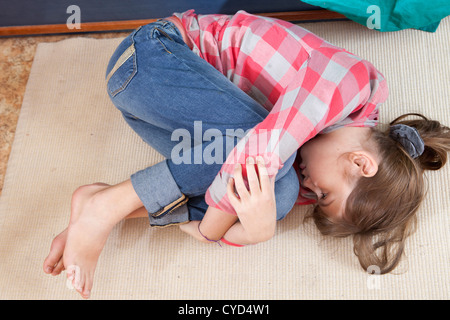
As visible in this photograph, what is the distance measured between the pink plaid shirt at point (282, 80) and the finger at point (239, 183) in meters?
0.01

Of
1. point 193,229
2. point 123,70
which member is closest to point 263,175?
point 193,229

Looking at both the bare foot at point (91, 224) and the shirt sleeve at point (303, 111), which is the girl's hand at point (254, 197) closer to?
the shirt sleeve at point (303, 111)

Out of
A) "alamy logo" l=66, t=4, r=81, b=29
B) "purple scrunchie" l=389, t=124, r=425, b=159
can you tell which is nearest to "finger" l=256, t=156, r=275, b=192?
"purple scrunchie" l=389, t=124, r=425, b=159

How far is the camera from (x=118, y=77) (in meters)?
0.82

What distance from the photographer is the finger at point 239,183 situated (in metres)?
0.72

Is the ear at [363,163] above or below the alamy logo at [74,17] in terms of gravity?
above

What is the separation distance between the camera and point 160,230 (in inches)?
37.3

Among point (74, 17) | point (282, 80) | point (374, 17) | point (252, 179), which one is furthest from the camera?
point (74, 17)

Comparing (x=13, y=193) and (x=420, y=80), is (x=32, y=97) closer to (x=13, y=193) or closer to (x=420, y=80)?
(x=13, y=193)

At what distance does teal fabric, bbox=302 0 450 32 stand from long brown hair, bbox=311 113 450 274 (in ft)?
0.72

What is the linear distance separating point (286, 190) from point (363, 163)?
155mm

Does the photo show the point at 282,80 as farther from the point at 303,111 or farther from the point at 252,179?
the point at 252,179

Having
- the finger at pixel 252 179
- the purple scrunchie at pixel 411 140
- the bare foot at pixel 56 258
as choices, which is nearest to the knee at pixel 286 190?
the finger at pixel 252 179

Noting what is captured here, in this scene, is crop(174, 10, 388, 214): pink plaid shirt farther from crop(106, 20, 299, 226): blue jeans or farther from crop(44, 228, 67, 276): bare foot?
crop(44, 228, 67, 276): bare foot
